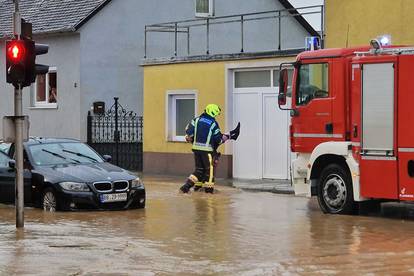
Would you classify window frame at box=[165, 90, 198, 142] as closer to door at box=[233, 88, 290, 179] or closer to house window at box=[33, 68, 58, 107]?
door at box=[233, 88, 290, 179]

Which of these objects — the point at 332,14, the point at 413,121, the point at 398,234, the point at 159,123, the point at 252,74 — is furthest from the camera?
the point at 159,123

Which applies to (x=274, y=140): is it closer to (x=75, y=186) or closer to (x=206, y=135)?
(x=206, y=135)

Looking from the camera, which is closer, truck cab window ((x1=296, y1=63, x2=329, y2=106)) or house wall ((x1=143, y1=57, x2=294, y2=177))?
truck cab window ((x1=296, y1=63, x2=329, y2=106))

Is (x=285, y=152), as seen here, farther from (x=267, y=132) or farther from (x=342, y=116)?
(x=342, y=116)

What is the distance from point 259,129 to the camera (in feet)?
69.8

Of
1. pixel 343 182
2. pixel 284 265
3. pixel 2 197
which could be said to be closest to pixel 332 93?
pixel 343 182

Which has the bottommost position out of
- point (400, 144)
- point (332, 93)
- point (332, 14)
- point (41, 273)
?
point (41, 273)

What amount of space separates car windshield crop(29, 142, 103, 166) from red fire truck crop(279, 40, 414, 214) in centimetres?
400

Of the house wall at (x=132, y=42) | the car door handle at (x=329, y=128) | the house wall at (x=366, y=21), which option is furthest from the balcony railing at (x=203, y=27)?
the car door handle at (x=329, y=128)

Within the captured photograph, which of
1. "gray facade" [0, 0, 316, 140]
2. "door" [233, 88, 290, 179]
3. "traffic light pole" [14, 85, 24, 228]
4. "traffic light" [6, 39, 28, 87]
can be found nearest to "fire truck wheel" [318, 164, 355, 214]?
"traffic light pole" [14, 85, 24, 228]

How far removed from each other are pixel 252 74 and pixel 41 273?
13.5 meters

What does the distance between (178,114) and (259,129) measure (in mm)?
3438

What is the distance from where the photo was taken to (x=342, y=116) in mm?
14242

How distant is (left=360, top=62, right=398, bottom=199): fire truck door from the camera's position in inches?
526
